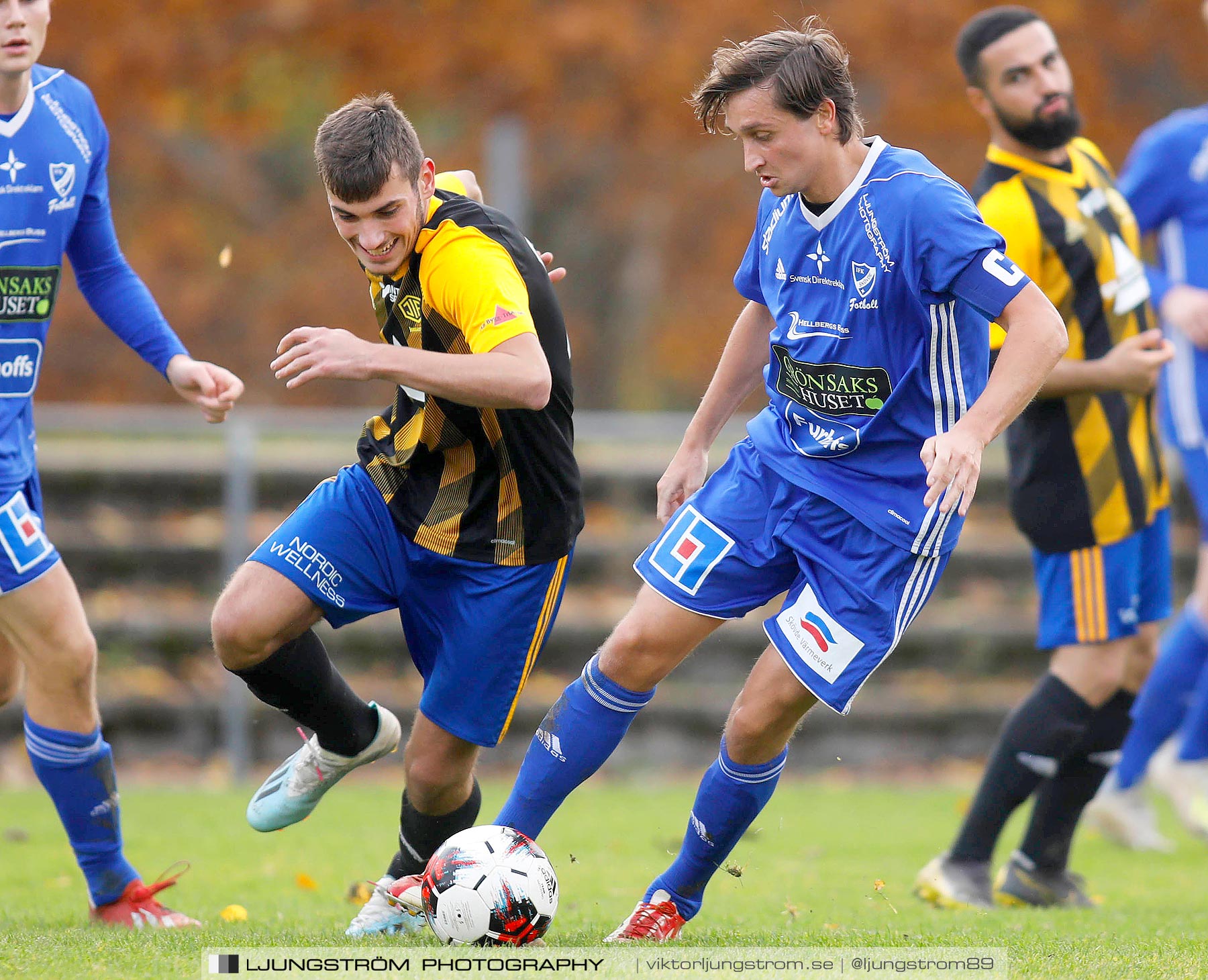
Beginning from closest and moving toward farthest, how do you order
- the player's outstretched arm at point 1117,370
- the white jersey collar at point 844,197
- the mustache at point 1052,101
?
the white jersey collar at point 844,197
the player's outstretched arm at point 1117,370
the mustache at point 1052,101

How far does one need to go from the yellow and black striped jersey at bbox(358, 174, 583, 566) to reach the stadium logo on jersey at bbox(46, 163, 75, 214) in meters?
0.95

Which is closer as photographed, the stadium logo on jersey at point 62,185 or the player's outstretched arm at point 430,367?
the player's outstretched arm at point 430,367

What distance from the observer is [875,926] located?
14.7 ft

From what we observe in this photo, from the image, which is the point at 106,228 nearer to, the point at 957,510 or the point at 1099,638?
the point at 957,510

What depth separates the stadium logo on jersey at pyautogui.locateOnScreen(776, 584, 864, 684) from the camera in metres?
3.96

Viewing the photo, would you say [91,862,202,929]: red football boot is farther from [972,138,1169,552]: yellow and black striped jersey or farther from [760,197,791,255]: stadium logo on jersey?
[972,138,1169,552]: yellow and black striped jersey

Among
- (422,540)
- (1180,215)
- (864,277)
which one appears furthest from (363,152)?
(1180,215)

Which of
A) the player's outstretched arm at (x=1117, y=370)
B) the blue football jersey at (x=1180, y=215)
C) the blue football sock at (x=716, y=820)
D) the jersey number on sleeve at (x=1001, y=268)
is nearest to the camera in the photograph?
the jersey number on sleeve at (x=1001, y=268)

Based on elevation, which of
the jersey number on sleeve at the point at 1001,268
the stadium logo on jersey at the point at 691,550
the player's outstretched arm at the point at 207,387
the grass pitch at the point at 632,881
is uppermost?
the jersey number on sleeve at the point at 1001,268

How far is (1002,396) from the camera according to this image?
3.62 m

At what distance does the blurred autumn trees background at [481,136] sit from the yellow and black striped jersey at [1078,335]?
4.66 meters

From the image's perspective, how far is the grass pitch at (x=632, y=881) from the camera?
3.91 m

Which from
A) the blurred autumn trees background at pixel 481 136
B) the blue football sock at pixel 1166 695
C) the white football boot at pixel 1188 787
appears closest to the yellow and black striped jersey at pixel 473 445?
the blue football sock at pixel 1166 695

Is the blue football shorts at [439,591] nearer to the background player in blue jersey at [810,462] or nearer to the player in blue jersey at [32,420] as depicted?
the background player in blue jersey at [810,462]
